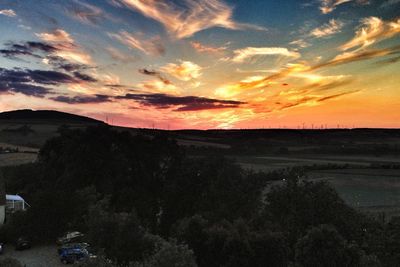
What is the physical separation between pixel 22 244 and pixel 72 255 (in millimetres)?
11915

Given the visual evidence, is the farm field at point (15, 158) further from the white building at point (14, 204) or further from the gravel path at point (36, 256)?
the gravel path at point (36, 256)

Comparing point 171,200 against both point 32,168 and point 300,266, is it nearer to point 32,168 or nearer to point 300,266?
point 300,266

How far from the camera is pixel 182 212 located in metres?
64.3

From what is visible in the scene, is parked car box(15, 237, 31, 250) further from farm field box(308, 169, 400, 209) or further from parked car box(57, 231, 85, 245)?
farm field box(308, 169, 400, 209)

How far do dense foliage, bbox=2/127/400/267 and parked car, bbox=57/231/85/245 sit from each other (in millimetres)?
1448

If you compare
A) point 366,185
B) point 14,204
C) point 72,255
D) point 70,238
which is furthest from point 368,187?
point 14,204

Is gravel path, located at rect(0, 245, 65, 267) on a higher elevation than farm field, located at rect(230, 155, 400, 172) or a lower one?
lower

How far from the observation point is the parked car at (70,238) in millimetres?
56844

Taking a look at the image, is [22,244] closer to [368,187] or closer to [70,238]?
[70,238]

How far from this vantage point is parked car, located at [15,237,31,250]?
55013 mm

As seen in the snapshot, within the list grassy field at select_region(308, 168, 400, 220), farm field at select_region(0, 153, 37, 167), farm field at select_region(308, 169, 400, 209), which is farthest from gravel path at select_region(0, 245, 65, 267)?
farm field at select_region(0, 153, 37, 167)

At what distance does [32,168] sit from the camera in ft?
317

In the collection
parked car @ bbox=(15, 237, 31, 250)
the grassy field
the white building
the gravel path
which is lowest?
the gravel path

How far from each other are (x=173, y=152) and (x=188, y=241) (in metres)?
25.7
